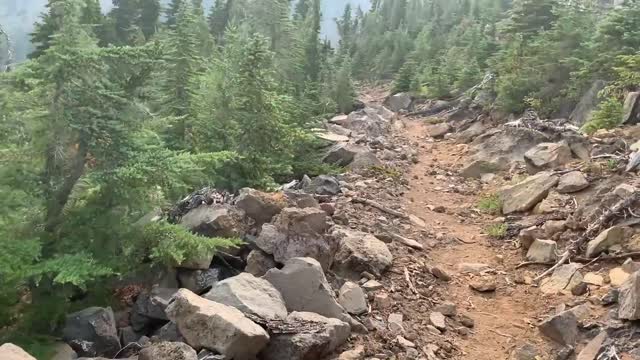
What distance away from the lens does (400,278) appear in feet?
29.0

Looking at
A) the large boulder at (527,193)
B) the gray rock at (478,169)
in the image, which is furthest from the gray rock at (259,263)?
the gray rock at (478,169)

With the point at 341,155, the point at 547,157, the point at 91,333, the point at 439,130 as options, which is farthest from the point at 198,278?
the point at 439,130

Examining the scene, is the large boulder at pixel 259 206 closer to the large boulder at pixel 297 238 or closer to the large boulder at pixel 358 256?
the large boulder at pixel 297 238

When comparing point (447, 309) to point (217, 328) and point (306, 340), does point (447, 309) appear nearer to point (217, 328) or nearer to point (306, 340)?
point (306, 340)

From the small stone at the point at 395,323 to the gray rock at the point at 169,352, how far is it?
2.85 meters

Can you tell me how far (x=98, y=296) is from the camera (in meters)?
7.10

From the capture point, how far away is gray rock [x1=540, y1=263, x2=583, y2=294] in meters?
8.48

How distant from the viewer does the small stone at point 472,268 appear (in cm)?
978

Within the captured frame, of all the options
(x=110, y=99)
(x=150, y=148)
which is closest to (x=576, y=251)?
(x=150, y=148)

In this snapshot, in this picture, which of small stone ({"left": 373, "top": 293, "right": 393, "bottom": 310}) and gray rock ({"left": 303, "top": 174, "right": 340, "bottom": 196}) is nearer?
small stone ({"left": 373, "top": 293, "right": 393, "bottom": 310})

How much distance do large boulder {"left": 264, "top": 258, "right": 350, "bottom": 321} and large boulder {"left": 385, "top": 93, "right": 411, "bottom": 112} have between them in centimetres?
3324

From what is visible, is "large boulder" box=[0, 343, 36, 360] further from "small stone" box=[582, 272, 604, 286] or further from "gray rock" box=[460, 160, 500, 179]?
"gray rock" box=[460, 160, 500, 179]

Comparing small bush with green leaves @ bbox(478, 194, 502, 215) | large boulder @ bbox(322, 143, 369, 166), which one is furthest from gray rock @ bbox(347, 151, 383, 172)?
small bush with green leaves @ bbox(478, 194, 502, 215)

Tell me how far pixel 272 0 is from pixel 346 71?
655 centimetres
